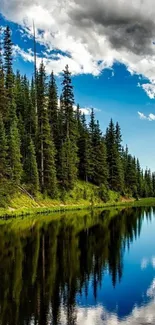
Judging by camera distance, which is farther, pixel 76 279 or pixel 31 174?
pixel 31 174

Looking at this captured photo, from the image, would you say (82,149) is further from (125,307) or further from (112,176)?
(125,307)

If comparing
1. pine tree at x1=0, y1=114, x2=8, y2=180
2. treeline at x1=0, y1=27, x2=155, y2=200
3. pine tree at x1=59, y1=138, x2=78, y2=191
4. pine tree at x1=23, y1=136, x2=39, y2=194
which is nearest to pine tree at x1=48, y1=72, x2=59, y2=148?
treeline at x1=0, y1=27, x2=155, y2=200

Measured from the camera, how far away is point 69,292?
546 inches

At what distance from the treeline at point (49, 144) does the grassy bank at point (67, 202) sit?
131 centimetres

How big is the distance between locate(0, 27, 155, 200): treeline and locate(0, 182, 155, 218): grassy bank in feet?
4.30

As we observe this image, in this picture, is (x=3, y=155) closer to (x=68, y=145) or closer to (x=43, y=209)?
(x=43, y=209)

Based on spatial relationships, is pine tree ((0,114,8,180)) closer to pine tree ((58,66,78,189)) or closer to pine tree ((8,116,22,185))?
pine tree ((8,116,22,185))

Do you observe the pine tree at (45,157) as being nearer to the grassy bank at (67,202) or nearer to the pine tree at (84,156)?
the grassy bank at (67,202)

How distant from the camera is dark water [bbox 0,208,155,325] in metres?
11.5

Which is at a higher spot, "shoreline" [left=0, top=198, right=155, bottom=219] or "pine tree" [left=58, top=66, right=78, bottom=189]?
"pine tree" [left=58, top=66, right=78, bottom=189]

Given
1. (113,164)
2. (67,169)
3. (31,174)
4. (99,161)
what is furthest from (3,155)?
(113,164)

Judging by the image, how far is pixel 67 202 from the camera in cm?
6128

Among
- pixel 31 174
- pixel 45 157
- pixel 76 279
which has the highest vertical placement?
pixel 45 157

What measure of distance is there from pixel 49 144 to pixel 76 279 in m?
46.3
